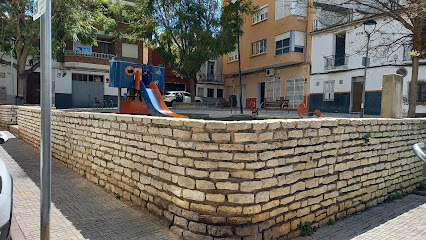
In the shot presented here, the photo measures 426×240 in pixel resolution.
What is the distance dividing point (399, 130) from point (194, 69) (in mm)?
19897

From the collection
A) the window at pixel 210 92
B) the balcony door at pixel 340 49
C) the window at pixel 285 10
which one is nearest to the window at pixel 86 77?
the window at pixel 210 92

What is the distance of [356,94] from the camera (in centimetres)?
2189

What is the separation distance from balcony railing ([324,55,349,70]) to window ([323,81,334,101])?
1.15m

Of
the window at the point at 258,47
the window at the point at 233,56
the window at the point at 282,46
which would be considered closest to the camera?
the window at the point at 282,46

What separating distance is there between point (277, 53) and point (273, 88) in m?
3.24

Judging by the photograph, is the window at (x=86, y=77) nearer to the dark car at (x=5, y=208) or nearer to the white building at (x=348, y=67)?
the white building at (x=348, y=67)

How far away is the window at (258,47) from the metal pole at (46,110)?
2581 cm

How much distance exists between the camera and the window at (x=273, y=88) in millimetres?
26844

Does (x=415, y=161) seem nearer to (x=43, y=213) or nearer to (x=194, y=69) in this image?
(x=43, y=213)

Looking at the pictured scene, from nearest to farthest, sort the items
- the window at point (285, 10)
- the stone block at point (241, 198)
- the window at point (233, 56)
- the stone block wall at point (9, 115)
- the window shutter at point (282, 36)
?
the stone block at point (241, 198) < the stone block wall at point (9, 115) < the window at point (285, 10) < the window shutter at point (282, 36) < the window at point (233, 56)

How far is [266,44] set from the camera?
2705 cm

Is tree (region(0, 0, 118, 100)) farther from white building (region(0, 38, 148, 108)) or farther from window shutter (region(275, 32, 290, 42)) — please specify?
window shutter (region(275, 32, 290, 42))

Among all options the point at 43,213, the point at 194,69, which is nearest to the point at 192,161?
the point at 43,213

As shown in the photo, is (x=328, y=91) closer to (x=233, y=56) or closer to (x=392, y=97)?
(x=233, y=56)
